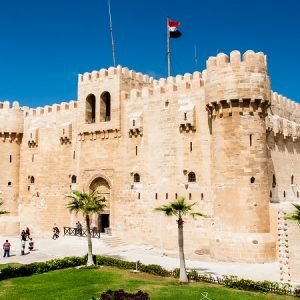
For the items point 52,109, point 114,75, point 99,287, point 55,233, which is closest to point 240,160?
point 99,287

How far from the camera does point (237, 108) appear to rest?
29.9m

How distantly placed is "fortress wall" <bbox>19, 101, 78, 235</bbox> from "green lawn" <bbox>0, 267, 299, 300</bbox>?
18.3 m

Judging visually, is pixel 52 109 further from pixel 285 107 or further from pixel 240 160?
pixel 240 160

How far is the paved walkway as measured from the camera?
26.1 metres

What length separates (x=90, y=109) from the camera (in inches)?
1660

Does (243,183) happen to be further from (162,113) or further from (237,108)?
(162,113)

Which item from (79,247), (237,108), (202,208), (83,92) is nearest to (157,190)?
(202,208)

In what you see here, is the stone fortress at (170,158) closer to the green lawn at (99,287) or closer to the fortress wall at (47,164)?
the fortress wall at (47,164)

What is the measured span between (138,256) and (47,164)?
58.6ft

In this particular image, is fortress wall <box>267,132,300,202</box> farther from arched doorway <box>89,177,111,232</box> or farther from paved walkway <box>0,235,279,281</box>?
arched doorway <box>89,177,111,232</box>

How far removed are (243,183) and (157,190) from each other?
8820 millimetres

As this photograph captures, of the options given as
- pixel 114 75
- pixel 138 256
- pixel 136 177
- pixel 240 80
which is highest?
pixel 114 75

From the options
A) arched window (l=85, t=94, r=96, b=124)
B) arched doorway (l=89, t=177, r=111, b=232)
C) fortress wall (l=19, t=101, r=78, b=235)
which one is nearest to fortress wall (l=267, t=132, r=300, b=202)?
arched doorway (l=89, t=177, r=111, b=232)

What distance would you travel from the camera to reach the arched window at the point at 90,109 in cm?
4166
